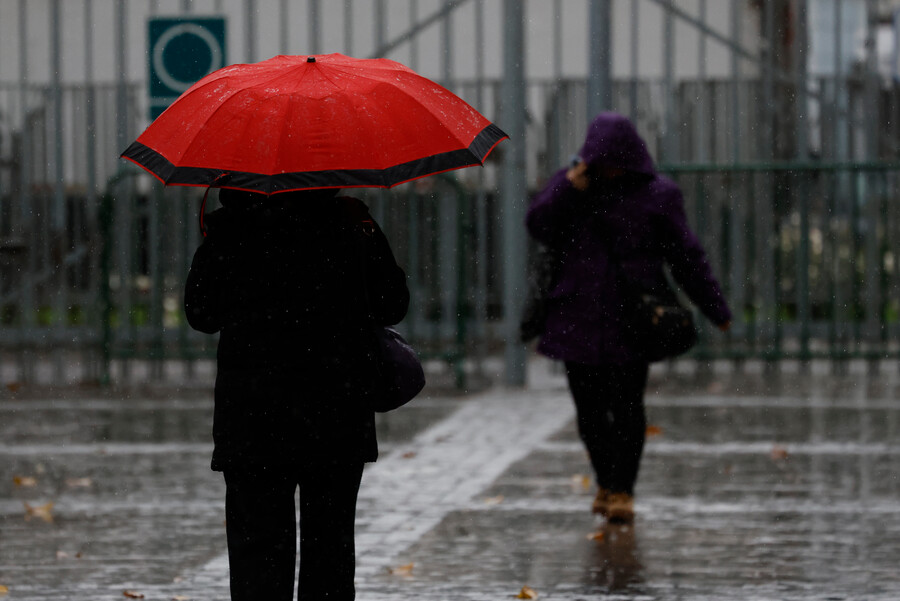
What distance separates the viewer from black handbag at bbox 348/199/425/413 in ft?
13.4

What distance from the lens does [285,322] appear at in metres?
4.01

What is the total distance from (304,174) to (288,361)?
46 cm

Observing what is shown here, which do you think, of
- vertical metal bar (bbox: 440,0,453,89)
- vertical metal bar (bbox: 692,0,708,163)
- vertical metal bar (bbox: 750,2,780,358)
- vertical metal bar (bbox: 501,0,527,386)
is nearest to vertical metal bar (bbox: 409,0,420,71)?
vertical metal bar (bbox: 440,0,453,89)

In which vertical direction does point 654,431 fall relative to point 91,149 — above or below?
below

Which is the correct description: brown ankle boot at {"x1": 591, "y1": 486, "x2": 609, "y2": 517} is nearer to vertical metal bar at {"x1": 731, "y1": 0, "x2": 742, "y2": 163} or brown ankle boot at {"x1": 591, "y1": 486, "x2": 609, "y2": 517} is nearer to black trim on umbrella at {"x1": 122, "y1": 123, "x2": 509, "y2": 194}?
black trim on umbrella at {"x1": 122, "y1": 123, "x2": 509, "y2": 194}

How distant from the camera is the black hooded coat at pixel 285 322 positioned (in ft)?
13.1

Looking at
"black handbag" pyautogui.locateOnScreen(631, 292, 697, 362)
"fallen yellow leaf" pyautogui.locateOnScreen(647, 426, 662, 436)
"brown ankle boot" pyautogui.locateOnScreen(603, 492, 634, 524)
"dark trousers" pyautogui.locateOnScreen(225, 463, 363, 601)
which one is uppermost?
"black handbag" pyautogui.locateOnScreen(631, 292, 697, 362)

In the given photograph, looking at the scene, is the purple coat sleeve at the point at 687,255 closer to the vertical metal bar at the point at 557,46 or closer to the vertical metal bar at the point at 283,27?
the vertical metal bar at the point at 557,46

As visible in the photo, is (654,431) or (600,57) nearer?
(654,431)

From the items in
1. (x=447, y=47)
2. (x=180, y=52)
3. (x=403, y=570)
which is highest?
(x=447, y=47)

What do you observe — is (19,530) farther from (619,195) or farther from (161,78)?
(161,78)

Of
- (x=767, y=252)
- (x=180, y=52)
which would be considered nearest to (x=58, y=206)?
(x=180, y=52)

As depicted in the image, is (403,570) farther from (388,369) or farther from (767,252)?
(767,252)

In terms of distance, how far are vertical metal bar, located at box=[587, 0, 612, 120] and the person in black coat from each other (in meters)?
7.00
